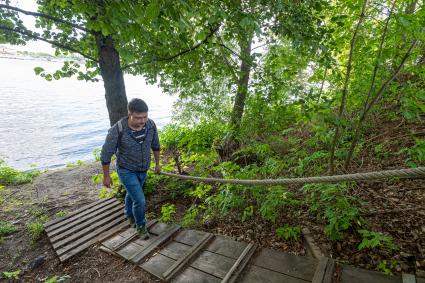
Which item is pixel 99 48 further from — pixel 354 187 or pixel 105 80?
pixel 354 187

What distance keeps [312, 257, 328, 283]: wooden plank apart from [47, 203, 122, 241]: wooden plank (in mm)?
3994

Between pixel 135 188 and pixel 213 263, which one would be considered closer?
pixel 213 263

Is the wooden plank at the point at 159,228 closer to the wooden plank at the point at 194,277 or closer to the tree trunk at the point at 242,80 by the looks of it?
the wooden plank at the point at 194,277

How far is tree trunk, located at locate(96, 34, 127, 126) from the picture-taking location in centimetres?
427

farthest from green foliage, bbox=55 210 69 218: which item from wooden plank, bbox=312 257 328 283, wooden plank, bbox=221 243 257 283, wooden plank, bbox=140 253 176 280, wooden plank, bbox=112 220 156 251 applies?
wooden plank, bbox=312 257 328 283

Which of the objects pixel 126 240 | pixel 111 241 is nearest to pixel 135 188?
pixel 126 240

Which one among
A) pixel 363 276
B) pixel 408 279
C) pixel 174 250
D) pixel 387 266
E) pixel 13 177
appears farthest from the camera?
pixel 13 177

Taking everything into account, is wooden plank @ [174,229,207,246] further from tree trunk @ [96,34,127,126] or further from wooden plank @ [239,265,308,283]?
tree trunk @ [96,34,127,126]

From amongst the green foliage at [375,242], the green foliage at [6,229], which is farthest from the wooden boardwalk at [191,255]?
the green foliage at [6,229]

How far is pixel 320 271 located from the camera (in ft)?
7.42

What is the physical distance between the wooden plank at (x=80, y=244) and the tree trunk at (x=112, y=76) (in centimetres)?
210

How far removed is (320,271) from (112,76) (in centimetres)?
446

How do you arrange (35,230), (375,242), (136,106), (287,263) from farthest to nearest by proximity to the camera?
(35,230) → (136,106) → (287,263) → (375,242)

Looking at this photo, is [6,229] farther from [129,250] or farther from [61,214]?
[129,250]
